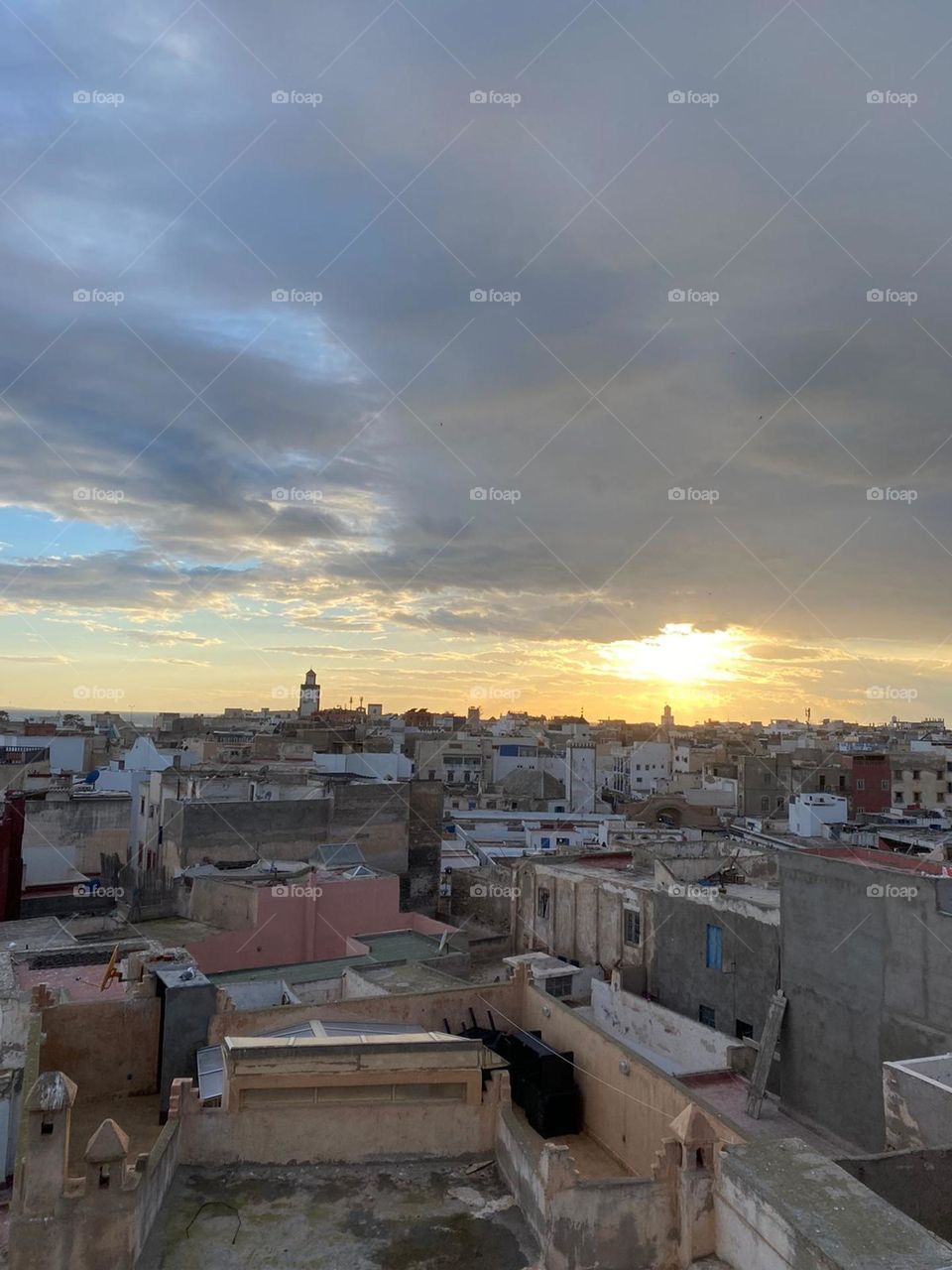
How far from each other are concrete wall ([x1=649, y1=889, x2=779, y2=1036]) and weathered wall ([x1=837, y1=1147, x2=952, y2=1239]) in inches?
362

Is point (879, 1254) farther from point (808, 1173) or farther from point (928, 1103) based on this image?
point (928, 1103)

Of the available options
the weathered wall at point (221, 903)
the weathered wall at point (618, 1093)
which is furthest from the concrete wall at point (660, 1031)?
the weathered wall at point (221, 903)

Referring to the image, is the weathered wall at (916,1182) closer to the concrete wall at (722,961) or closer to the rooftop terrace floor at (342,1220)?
the rooftop terrace floor at (342,1220)

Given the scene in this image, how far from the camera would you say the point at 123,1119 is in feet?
38.2

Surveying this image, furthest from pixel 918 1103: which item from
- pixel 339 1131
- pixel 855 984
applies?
pixel 339 1131

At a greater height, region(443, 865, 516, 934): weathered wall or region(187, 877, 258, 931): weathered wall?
region(187, 877, 258, 931): weathered wall

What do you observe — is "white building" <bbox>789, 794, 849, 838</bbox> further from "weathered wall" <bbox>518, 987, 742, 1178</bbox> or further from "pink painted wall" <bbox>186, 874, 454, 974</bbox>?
"weathered wall" <bbox>518, 987, 742, 1178</bbox>

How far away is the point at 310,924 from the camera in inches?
945

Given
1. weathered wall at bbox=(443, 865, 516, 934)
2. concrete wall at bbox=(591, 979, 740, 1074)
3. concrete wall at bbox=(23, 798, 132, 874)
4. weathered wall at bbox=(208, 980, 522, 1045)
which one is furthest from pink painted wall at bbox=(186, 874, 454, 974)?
concrete wall at bbox=(23, 798, 132, 874)

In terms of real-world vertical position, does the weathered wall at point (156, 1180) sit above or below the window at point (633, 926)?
above

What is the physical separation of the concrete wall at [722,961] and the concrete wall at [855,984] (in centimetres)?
134

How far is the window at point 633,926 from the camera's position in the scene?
917 inches

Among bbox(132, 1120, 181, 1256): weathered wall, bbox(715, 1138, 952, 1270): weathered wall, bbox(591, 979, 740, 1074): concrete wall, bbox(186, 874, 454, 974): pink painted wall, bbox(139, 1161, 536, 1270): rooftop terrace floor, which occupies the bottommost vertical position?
bbox(591, 979, 740, 1074): concrete wall

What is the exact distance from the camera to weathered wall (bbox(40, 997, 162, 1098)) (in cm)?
1220
